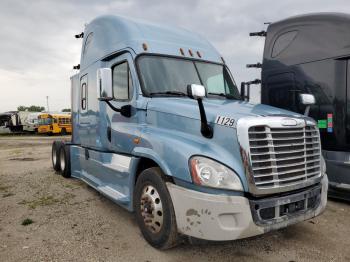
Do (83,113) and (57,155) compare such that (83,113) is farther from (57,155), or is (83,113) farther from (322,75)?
(322,75)

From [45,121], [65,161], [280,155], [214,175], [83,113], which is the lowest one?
[45,121]

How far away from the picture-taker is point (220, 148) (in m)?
3.85

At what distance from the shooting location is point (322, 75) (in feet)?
22.7

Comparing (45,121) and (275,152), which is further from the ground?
(275,152)

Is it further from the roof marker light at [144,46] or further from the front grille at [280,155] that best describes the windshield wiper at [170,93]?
the front grille at [280,155]

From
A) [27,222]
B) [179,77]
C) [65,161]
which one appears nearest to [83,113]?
[65,161]

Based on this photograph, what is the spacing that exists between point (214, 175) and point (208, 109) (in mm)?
921

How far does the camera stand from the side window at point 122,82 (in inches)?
206

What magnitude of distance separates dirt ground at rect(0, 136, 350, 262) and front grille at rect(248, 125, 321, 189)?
0.79 m

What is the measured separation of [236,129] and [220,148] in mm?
283

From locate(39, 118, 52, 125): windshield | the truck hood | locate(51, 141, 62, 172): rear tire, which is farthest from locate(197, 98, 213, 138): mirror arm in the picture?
locate(39, 118, 52, 125): windshield

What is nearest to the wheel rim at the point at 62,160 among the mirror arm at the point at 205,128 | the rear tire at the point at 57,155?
the rear tire at the point at 57,155

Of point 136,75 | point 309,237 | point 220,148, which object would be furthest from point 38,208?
point 309,237

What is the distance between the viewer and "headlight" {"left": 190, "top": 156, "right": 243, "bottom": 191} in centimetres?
364
